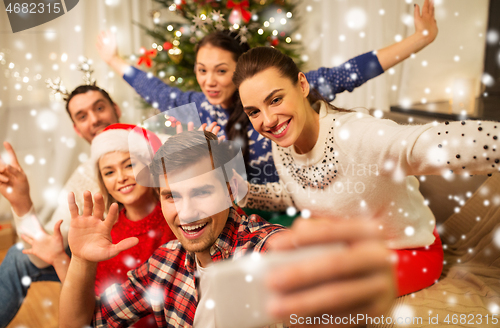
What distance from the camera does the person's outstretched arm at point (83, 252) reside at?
1.67ft

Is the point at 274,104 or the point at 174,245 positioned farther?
the point at 174,245

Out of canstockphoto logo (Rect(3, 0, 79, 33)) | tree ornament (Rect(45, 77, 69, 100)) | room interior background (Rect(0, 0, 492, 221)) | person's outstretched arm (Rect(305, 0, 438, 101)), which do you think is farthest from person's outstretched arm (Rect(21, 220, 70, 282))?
person's outstretched arm (Rect(305, 0, 438, 101))

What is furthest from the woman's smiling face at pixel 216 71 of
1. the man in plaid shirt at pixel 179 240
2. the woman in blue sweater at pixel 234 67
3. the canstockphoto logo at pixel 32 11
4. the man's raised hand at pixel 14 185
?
the man's raised hand at pixel 14 185

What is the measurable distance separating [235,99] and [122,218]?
1.34ft

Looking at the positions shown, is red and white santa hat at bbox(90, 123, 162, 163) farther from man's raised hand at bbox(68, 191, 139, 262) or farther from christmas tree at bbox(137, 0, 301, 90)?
christmas tree at bbox(137, 0, 301, 90)

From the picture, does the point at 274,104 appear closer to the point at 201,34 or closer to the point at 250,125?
the point at 250,125

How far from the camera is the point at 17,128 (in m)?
0.80

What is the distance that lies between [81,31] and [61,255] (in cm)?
61

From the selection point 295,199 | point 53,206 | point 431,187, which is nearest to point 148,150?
point 295,199

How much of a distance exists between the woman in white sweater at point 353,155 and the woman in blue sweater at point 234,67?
9 cm

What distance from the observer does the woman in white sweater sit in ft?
1.36

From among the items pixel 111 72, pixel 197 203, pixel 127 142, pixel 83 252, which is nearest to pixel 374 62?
pixel 197 203

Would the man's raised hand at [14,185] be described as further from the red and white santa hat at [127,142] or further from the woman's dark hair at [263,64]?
the woman's dark hair at [263,64]

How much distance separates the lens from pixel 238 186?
23.5 inches
